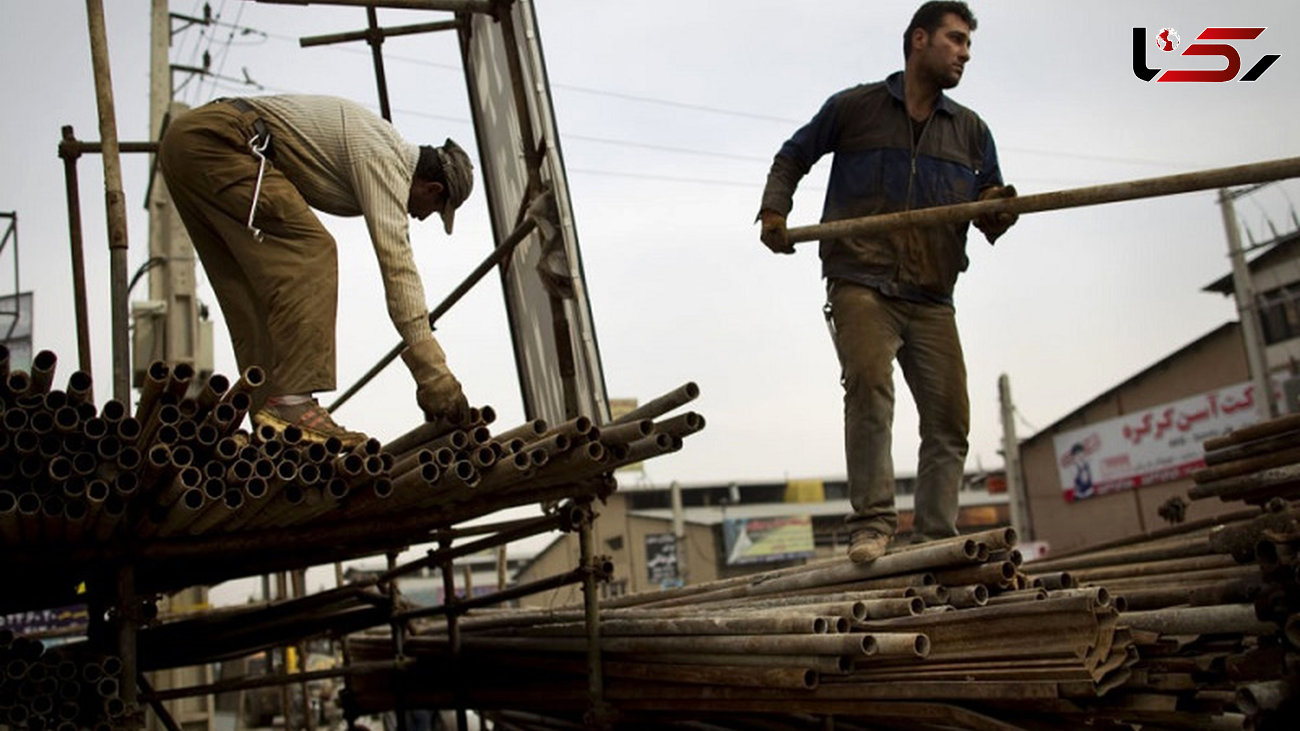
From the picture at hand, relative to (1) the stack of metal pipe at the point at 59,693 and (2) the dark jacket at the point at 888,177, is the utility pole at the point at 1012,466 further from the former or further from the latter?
(1) the stack of metal pipe at the point at 59,693

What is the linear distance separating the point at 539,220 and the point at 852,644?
245 centimetres

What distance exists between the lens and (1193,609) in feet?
15.5

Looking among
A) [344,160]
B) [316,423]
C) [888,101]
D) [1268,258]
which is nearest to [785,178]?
[888,101]

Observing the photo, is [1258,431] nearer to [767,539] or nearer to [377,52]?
[377,52]

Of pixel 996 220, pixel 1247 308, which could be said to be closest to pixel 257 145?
pixel 996 220

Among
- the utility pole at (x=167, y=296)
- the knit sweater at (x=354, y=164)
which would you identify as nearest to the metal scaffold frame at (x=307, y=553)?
the knit sweater at (x=354, y=164)

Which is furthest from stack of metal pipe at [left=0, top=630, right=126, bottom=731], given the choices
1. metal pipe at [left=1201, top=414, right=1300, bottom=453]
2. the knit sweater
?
metal pipe at [left=1201, top=414, right=1300, bottom=453]

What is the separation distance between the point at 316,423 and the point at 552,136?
184cm

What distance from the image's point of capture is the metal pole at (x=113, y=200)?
4.79 meters

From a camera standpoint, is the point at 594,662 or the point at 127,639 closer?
the point at 127,639

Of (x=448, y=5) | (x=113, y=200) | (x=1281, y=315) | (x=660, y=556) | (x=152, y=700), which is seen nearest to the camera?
(x=113, y=200)

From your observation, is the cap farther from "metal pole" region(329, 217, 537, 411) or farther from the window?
the window

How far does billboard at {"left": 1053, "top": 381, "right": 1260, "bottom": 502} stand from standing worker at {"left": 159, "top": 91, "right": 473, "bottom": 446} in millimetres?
28573

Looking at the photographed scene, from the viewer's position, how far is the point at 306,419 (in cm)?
463
